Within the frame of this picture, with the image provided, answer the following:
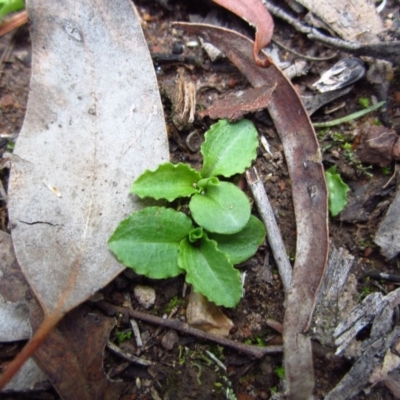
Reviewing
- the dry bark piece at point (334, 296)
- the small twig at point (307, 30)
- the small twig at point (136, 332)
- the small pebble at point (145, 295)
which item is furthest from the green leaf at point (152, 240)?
the small twig at point (307, 30)

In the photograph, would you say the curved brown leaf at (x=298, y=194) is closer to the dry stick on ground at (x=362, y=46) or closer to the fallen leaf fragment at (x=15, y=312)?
the dry stick on ground at (x=362, y=46)

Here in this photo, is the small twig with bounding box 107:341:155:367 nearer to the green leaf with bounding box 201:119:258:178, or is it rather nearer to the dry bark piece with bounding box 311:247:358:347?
the dry bark piece with bounding box 311:247:358:347

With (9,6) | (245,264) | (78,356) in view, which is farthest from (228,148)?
(9,6)

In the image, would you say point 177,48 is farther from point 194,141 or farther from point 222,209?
point 222,209

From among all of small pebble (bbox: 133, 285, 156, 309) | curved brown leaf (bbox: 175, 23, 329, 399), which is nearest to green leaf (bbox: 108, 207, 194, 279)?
small pebble (bbox: 133, 285, 156, 309)

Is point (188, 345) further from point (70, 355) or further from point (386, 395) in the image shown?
point (386, 395)

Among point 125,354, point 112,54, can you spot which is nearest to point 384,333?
point 125,354

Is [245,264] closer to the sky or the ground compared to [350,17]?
closer to the ground
